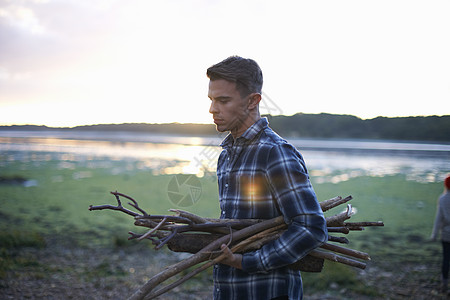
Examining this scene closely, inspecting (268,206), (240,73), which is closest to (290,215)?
(268,206)

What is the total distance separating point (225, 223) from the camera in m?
1.67

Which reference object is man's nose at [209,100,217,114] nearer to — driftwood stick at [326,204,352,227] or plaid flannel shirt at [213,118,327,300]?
plaid flannel shirt at [213,118,327,300]

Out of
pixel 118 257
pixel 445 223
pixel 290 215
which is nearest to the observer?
pixel 290 215

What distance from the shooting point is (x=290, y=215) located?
153 cm

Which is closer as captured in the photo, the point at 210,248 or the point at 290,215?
the point at 290,215

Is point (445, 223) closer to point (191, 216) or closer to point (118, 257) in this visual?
point (191, 216)

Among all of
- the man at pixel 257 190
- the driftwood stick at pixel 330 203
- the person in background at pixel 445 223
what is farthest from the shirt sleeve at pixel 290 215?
the person in background at pixel 445 223

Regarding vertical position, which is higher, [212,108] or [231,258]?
[212,108]

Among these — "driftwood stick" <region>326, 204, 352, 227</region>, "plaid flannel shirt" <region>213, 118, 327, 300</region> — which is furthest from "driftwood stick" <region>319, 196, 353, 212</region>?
"plaid flannel shirt" <region>213, 118, 327, 300</region>

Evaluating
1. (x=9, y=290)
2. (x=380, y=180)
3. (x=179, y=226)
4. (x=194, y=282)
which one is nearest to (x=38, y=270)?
(x=9, y=290)

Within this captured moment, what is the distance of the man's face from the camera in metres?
1.76

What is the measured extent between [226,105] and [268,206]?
604 millimetres

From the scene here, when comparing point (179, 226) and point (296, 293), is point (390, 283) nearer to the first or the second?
point (296, 293)

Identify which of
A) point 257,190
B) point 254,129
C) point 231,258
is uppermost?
point 254,129
